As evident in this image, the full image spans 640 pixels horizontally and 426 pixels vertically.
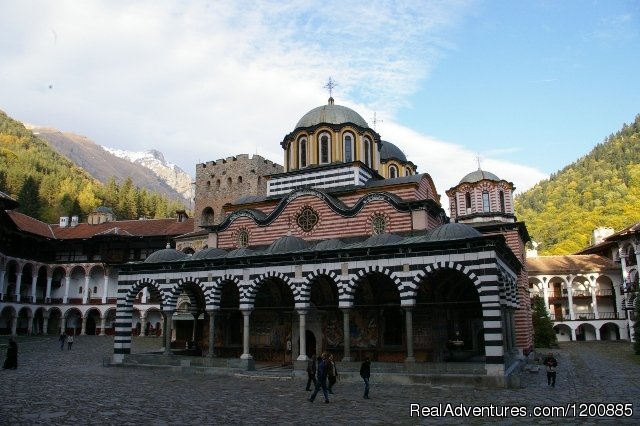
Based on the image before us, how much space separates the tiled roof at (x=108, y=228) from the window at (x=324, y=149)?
24.8 metres

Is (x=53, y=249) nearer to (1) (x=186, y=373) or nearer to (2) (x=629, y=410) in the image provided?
(1) (x=186, y=373)

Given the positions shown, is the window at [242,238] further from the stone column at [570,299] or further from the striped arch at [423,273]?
the stone column at [570,299]

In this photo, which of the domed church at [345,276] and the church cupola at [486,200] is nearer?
the domed church at [345,276]

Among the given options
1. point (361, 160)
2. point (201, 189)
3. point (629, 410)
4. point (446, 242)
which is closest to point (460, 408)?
point (629, 410)

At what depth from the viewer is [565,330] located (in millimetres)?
51406

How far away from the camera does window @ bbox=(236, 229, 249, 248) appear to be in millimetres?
26000

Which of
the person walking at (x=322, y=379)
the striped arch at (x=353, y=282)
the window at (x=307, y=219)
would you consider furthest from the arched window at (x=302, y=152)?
the person walking at (x=322, y=379)

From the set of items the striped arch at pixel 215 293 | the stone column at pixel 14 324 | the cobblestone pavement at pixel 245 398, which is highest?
the striped arch at pixel 215 293

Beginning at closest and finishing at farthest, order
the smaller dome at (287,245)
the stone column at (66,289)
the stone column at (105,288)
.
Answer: the smaller dome at (287,245) < the stone column at (105,288) < the stone column at (66,289)

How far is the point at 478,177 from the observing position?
33250 mm

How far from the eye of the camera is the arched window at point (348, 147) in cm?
2720

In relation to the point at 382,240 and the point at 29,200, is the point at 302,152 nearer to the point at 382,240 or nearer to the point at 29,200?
the point at 382,240

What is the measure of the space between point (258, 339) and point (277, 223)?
5.36 m

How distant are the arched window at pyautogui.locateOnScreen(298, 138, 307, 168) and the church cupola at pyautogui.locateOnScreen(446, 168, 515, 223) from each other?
34.4ft
